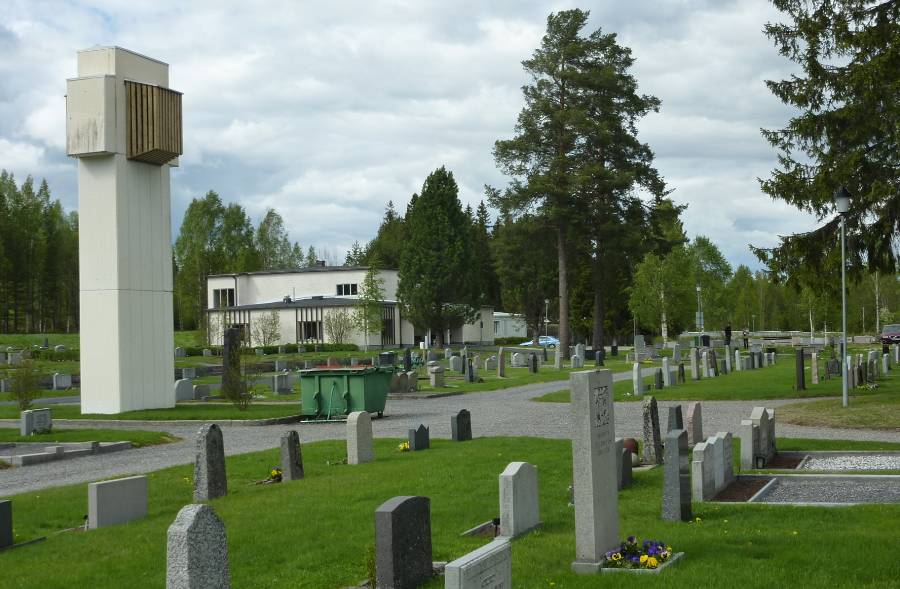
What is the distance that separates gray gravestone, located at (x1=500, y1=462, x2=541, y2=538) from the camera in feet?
31.2

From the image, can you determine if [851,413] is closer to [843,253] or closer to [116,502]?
[843,253]

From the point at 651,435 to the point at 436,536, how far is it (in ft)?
20.6

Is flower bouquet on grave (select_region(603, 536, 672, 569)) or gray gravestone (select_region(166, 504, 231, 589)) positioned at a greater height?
gray gravestone (select_region(166, 504, 231, 589))

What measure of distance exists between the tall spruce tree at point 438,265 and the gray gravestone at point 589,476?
67.2 m

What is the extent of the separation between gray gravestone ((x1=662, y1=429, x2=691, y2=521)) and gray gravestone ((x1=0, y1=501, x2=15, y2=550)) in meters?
6.76

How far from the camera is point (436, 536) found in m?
9.70

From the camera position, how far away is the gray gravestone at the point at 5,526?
996 cm

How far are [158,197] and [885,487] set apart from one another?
21070 mm

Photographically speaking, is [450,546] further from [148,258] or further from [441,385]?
[441,385]

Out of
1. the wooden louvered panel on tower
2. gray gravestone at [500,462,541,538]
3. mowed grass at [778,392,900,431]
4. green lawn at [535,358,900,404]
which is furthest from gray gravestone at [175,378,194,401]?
gray gravestone at [500,462,541,538]

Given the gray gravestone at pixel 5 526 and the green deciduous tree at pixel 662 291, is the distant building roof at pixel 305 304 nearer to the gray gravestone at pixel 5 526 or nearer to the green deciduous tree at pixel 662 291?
the green deciduous tree at pixel 662 291

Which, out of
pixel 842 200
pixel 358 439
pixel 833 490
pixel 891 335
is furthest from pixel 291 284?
pixel 833 490

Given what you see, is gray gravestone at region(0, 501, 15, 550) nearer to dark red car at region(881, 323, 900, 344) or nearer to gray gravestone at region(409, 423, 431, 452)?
gray gravestone at region(409, 423, 431, 452)

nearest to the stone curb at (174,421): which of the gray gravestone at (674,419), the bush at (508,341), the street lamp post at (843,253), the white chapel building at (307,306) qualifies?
the gray gravestone at (674,419)
